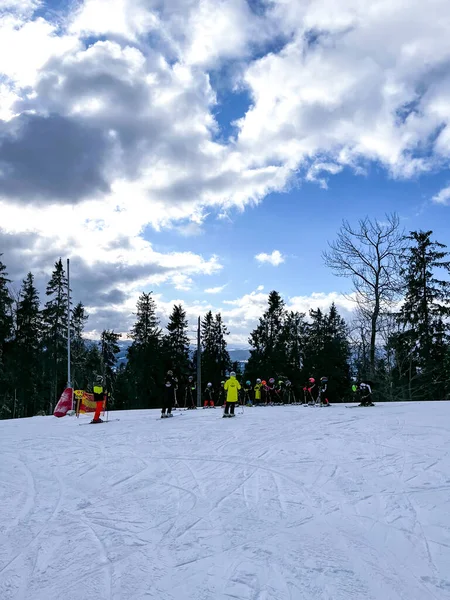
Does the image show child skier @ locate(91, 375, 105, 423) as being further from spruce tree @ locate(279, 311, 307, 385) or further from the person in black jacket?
spruce tree @ locate(279, 311, 307, 385)

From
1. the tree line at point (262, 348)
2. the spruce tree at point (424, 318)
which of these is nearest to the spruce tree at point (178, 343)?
the tree line at point (262, 348)

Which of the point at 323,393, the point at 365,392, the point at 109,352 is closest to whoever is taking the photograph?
the point at 365,392

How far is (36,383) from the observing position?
4888cm

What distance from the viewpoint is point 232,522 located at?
496 centimetres

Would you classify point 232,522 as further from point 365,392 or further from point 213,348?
point 213,348

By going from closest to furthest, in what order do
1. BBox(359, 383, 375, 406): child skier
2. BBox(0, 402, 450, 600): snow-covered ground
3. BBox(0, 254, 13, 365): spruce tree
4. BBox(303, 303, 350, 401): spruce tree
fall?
BBox(0, 402, 450, 600): snow-covered ground < BBox(359, 383, 375, 406): child skier < BBox(0, 254, 13, 365): spruce tree < BBox(303, 303, 350, 401): spruce tree

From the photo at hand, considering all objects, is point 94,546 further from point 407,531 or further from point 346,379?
point 346,379

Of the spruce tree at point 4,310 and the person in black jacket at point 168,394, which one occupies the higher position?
the spruce tree at point 4,310

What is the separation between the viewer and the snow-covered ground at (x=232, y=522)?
11.8 ft

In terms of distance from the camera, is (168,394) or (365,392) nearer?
(168,394)

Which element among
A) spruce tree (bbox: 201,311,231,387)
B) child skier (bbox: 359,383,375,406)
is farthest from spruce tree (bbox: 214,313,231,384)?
child skier (bbox: 359,383,375,406)

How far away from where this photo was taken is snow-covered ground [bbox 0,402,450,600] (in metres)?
3.61

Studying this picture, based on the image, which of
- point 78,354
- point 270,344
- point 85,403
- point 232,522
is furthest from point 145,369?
point 232,522

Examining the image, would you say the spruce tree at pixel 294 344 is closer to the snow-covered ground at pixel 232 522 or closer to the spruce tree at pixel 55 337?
the spruce tree at pixel 55 337
